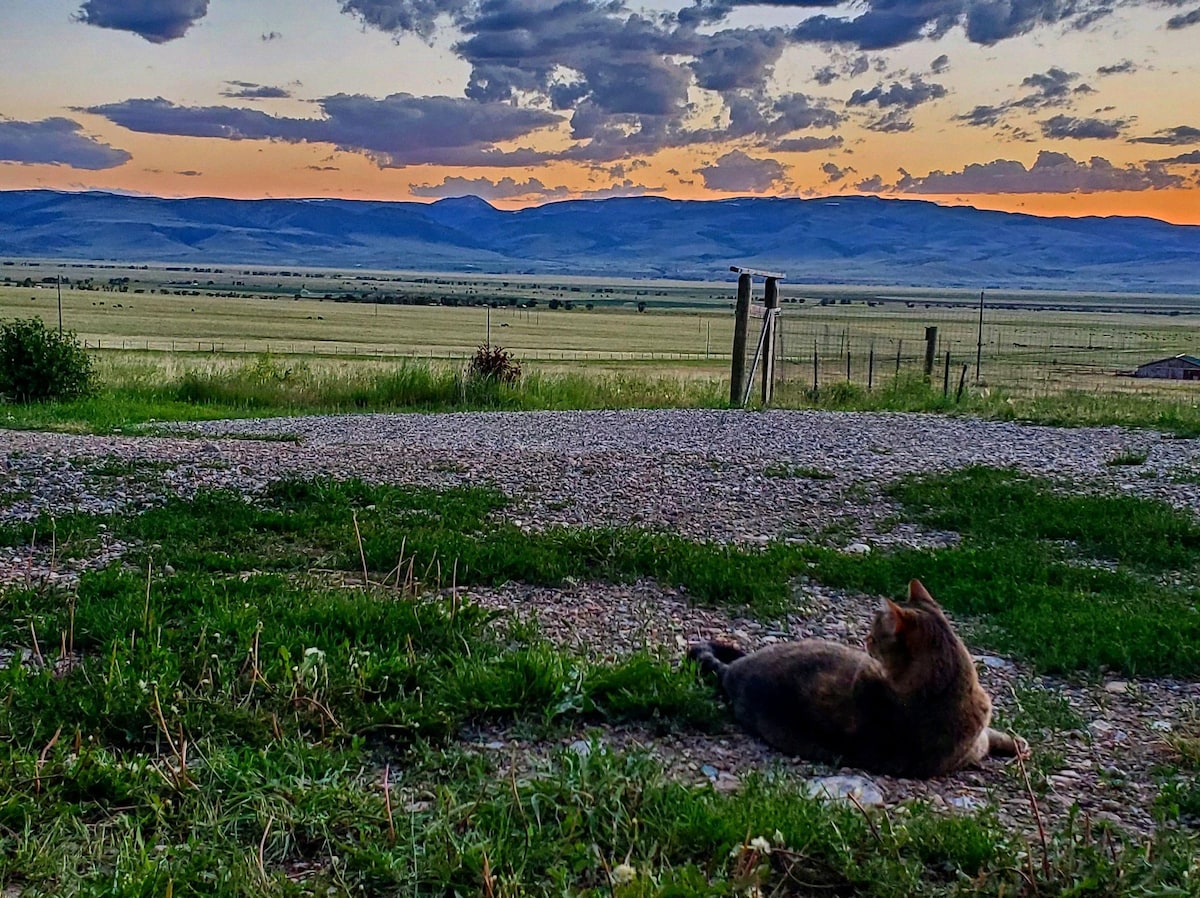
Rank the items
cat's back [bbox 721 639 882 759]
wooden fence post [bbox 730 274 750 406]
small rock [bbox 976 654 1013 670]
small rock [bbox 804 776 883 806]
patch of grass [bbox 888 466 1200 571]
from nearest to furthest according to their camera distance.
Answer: small rock [bbox 804 776 883 806] < cat's back [bbox 721 639 882 759] < small rock [bbox 976 654 1013 670] < patch of grass [bbox 888 466 1200 571] < wooden fence post [bbox 730 274 750 406]

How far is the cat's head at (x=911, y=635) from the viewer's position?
159 inches

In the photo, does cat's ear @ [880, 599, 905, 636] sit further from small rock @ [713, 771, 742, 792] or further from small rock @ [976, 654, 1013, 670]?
small rock @ [976, 654, 1013, 670]

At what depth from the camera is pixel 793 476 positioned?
992 centimetres

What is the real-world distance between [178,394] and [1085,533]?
16.4 meters

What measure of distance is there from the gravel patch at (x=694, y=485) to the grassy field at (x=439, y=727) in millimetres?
199

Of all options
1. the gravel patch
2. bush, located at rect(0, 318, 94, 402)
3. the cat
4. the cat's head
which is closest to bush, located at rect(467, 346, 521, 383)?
the gravel patch

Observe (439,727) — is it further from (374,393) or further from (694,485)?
(374,393)

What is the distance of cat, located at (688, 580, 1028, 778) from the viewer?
4.07 m

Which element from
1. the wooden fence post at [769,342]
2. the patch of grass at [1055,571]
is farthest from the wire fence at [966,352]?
the patch of grass at [1055,571]

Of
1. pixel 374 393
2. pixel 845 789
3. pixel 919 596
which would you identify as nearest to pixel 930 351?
pixel 374 393

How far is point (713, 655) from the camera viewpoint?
198 inches

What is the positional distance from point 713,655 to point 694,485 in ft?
14.8

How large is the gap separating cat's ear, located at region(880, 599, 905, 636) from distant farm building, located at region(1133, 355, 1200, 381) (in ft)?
117

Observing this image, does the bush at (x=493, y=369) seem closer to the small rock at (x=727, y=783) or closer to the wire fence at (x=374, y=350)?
the small rock at (x=727, y=783)
